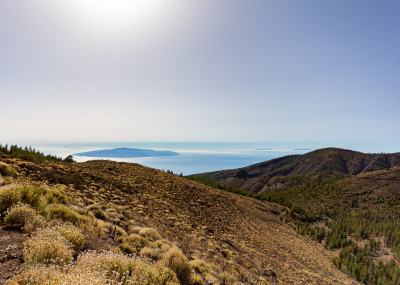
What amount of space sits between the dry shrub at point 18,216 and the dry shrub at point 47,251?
4.66ft

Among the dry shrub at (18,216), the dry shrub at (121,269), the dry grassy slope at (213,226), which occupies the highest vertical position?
the dry shrub at (18,216)

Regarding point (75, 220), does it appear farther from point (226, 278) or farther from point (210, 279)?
point (226, 278)

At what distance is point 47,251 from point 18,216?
2.45 metres

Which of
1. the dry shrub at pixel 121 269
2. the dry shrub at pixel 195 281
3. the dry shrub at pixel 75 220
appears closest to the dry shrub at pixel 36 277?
the dry shrub at pixel 121 269

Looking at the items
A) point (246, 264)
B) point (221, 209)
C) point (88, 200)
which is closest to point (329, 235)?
point (221, 209)

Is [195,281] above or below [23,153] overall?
below

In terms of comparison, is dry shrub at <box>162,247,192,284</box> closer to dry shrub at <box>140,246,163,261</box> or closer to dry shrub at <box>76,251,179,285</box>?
dry shrub at <box>140,246,163,261</box>

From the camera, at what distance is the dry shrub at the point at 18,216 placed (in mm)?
5547

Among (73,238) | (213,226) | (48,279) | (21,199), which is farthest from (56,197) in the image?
(213,226)

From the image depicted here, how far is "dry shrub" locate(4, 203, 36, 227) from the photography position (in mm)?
5547

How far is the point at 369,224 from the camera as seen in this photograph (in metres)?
31.8

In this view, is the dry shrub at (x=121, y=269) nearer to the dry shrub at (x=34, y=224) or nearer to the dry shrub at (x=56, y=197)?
the dry shrub at (x=34, y=224)

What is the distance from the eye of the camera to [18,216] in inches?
222

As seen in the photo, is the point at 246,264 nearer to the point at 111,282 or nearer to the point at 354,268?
the point at 111,282
